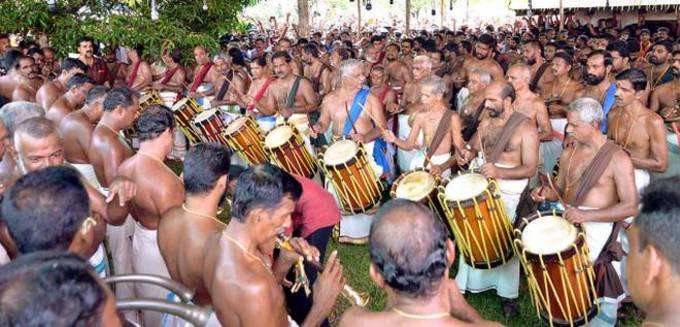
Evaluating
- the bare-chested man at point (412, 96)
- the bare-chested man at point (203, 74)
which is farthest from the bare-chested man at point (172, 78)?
the bare-chested man at point (412, 96)

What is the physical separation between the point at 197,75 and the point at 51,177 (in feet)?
24.0

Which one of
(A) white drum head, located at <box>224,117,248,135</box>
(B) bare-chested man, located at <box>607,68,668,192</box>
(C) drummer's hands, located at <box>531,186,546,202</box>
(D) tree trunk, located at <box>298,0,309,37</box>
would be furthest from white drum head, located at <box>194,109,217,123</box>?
(D) tree trunk, located at <box>298,0,309,37</box>

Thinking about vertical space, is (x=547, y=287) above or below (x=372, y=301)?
above

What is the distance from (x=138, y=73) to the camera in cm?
997

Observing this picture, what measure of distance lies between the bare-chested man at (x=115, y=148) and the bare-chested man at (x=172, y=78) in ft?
16.7

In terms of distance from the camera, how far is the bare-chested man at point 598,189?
4.11 meters

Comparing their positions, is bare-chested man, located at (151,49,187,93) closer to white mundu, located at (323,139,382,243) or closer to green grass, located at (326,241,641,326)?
white mundu, located at (323,139,382,243)

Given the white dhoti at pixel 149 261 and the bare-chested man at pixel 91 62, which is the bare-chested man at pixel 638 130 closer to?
the white dhoti at pixel 149 261

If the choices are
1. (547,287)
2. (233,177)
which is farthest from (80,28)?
(547,287)

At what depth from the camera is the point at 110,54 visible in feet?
33.7

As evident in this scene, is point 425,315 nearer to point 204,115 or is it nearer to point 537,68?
point 204,115

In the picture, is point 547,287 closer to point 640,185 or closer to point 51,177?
point 640,185

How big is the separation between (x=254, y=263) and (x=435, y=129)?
3535 mm

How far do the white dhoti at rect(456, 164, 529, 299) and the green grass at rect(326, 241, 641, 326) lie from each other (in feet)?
0.43
